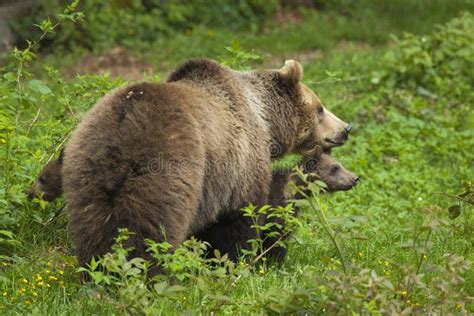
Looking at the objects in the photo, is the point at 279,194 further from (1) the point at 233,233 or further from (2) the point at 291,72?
(2) the point at 291,72

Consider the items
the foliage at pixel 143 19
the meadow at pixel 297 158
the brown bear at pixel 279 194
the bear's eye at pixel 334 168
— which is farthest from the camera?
the foliage at pixel 143 19

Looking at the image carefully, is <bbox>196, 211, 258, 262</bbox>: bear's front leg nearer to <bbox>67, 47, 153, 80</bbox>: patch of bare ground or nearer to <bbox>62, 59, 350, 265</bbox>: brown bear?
<bbox>62, 59, 350, 265</bbox>: brown bear

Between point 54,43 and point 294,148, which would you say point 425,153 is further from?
point 54,43

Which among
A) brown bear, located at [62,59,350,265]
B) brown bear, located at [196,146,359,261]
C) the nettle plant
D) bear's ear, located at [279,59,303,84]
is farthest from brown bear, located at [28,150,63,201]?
bear's ear, located at [279,59,303,84]

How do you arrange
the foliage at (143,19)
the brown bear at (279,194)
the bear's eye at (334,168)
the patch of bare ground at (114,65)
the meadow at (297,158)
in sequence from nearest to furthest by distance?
the meadow at (297,158)
the brown bear at (279,194)
the bear's eye at (334,168)
the patch of bare ground at (114,65)
the foliage at (143,19)

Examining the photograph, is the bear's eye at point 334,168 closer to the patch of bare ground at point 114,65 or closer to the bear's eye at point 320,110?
the bear's eye at point 320,110

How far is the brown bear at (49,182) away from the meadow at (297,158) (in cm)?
12

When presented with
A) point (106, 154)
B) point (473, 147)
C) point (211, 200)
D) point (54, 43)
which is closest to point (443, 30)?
point (473, 147)

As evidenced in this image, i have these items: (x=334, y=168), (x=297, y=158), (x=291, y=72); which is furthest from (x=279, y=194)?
(x=297, y=158)

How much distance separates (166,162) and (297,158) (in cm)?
325

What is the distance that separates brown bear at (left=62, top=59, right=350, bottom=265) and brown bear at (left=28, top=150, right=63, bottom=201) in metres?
0.79

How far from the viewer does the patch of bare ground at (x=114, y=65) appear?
1373cm

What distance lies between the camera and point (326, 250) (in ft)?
24.0

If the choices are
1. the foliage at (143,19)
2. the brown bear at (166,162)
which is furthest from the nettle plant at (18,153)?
the foliage at (143,19)
